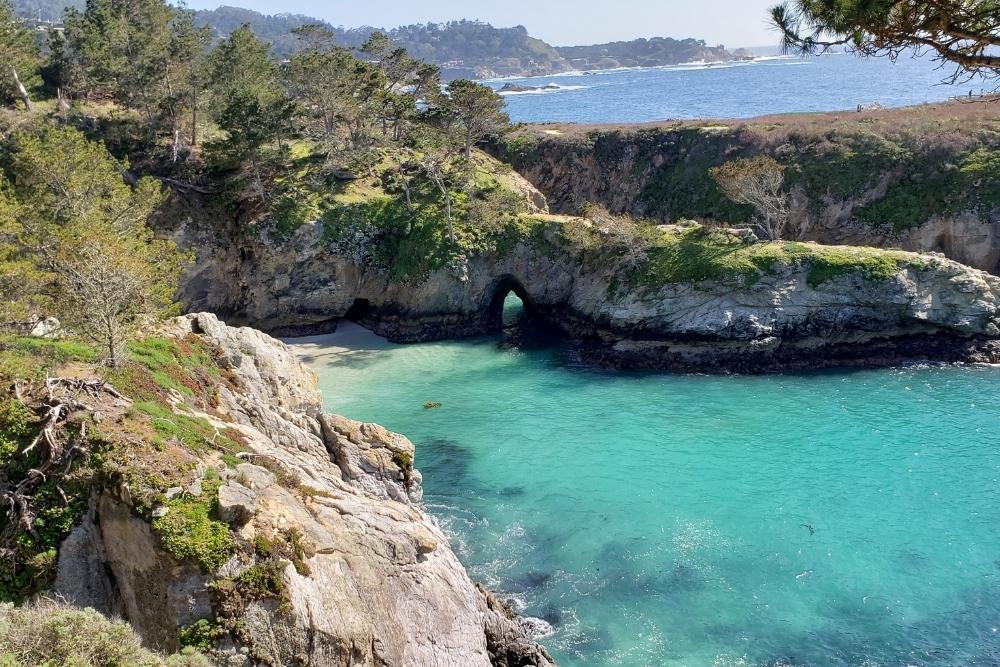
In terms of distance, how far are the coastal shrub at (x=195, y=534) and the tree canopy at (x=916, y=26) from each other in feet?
49.8

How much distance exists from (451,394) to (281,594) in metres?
23.1

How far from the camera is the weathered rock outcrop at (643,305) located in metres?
36.4

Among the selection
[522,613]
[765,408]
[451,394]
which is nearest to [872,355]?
[765,408]

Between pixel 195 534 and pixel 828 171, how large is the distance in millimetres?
51061

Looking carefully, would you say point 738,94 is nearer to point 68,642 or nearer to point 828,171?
point 828,171

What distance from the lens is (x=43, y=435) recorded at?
14.0 metres

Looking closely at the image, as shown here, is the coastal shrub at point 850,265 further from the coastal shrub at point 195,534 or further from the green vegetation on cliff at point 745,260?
the coastal shrub at point 195,534

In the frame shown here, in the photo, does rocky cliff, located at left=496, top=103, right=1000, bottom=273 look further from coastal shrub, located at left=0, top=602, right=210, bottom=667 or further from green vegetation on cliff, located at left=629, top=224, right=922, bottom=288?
coastal shrub, located at left=0, top=602, right=210, bottom=667

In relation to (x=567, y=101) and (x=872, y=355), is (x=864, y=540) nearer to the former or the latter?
(x=872, y=355)

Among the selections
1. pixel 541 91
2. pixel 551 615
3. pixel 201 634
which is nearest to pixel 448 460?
pixel 551 615

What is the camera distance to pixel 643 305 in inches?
1539

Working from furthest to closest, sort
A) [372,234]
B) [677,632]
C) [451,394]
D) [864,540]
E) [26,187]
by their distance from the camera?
1. [372,234]
2. [451,394]
3. [26,187]
4. [864,540]
5. [677,632]

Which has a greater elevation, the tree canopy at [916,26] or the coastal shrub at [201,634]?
the tree canopy at [916,26]

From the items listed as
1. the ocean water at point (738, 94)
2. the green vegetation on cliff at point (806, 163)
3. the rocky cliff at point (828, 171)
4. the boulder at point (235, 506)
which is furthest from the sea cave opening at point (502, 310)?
the ocean water at point (738, 94)
